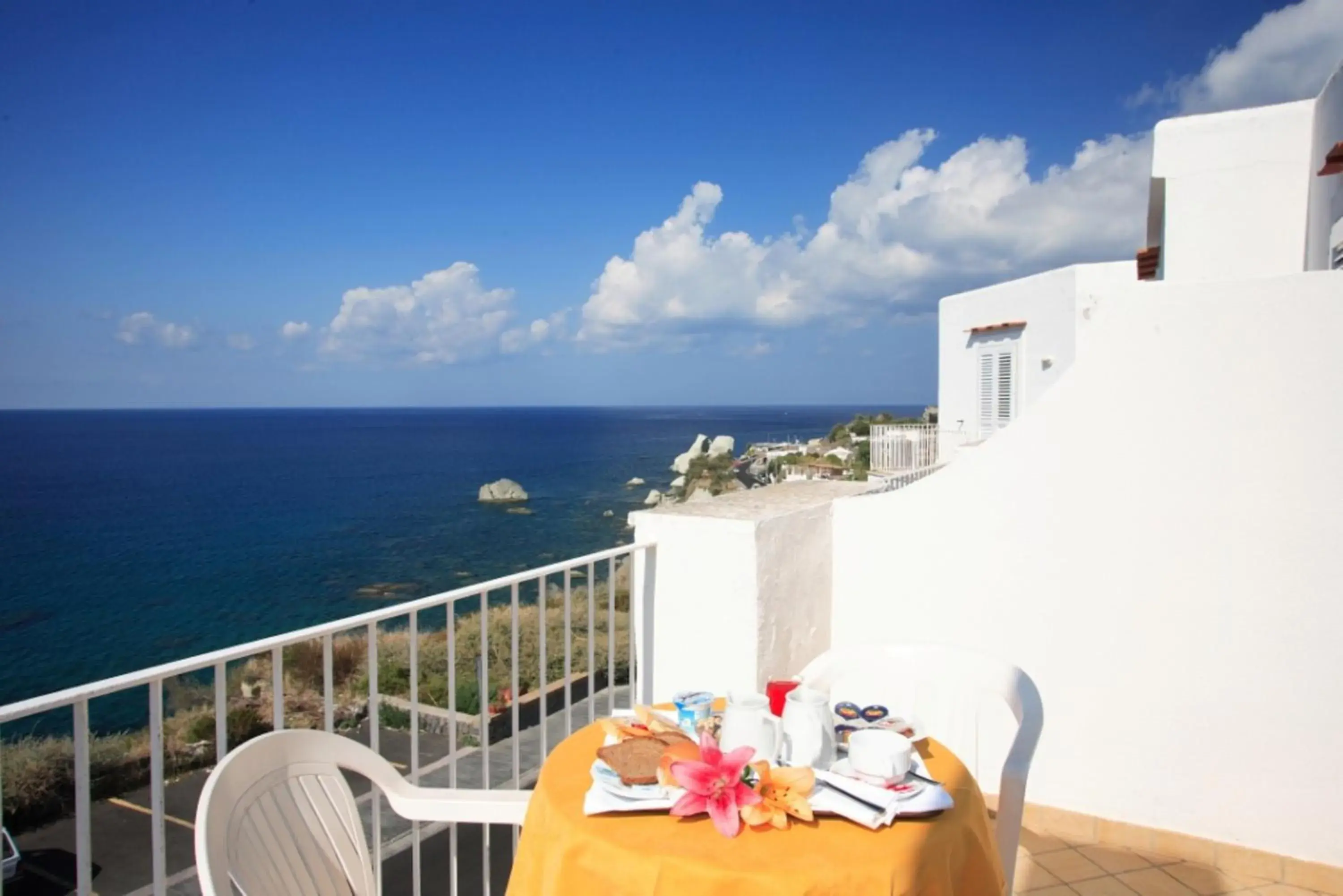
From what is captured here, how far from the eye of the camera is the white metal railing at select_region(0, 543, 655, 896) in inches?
53.9

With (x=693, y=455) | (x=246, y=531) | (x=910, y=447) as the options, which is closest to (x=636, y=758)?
(x=910, y=447)

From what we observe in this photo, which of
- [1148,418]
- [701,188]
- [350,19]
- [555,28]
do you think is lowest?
[1148,418]

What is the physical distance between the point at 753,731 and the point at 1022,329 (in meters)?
15.2

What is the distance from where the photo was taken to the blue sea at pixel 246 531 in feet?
84.9

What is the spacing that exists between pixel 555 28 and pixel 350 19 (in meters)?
10.7

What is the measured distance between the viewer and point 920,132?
2280cm

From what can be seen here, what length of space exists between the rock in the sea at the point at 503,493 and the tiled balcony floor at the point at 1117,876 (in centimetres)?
4783

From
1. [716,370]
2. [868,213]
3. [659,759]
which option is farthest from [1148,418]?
[716,370]

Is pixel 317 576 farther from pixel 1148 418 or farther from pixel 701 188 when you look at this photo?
pixel 1148 418

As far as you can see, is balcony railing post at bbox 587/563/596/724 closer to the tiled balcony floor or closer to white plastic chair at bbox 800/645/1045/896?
white plastic chair at bbox 800/645/1045/896

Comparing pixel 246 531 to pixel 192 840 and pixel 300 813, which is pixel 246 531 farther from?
pixel 300 813

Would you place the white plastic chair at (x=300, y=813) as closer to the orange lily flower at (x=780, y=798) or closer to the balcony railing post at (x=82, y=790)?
the balcony railing post at (x=82, y=790)

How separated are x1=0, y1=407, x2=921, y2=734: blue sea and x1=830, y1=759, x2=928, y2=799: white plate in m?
24.9

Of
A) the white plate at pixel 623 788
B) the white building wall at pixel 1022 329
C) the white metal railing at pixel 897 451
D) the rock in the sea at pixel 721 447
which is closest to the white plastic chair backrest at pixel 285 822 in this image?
the white plate at pixel 623 788
